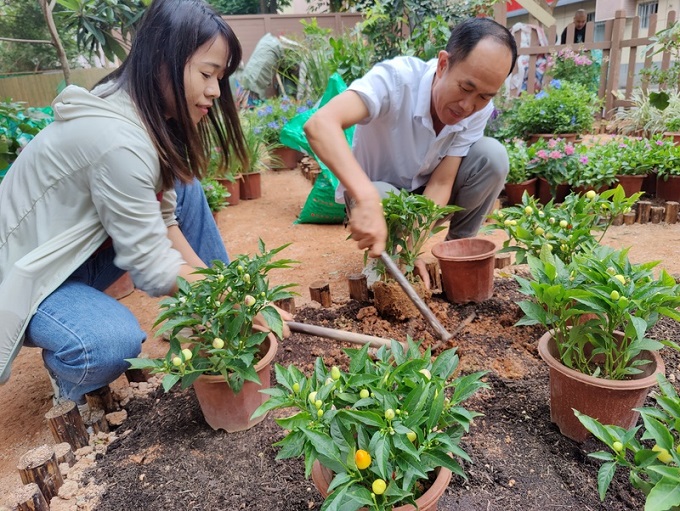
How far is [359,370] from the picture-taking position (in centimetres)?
114

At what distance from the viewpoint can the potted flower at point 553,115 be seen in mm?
5234

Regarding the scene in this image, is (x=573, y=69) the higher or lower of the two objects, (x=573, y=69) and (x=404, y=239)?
the higher

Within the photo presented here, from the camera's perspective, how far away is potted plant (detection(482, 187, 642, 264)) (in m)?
1.74

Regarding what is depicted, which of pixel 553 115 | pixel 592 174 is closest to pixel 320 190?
pixel 592 174

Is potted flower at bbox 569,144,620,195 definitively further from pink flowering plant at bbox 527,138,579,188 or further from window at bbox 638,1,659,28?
window at bbox 638,1,659,28

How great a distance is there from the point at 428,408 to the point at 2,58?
21.8ft

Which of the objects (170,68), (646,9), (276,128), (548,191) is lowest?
(548,191)

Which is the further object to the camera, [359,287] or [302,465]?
→ [359,287]

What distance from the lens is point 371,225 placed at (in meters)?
1.81

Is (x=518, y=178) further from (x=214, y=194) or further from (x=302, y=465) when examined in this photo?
(x=302, y=465)

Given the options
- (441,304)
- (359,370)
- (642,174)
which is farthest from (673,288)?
(642,174)

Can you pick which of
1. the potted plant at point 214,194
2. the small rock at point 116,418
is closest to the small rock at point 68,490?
the small rock at point 116,418

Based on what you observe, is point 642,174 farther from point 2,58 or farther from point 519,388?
point 2,58

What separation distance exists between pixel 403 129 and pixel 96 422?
1.80 metres
